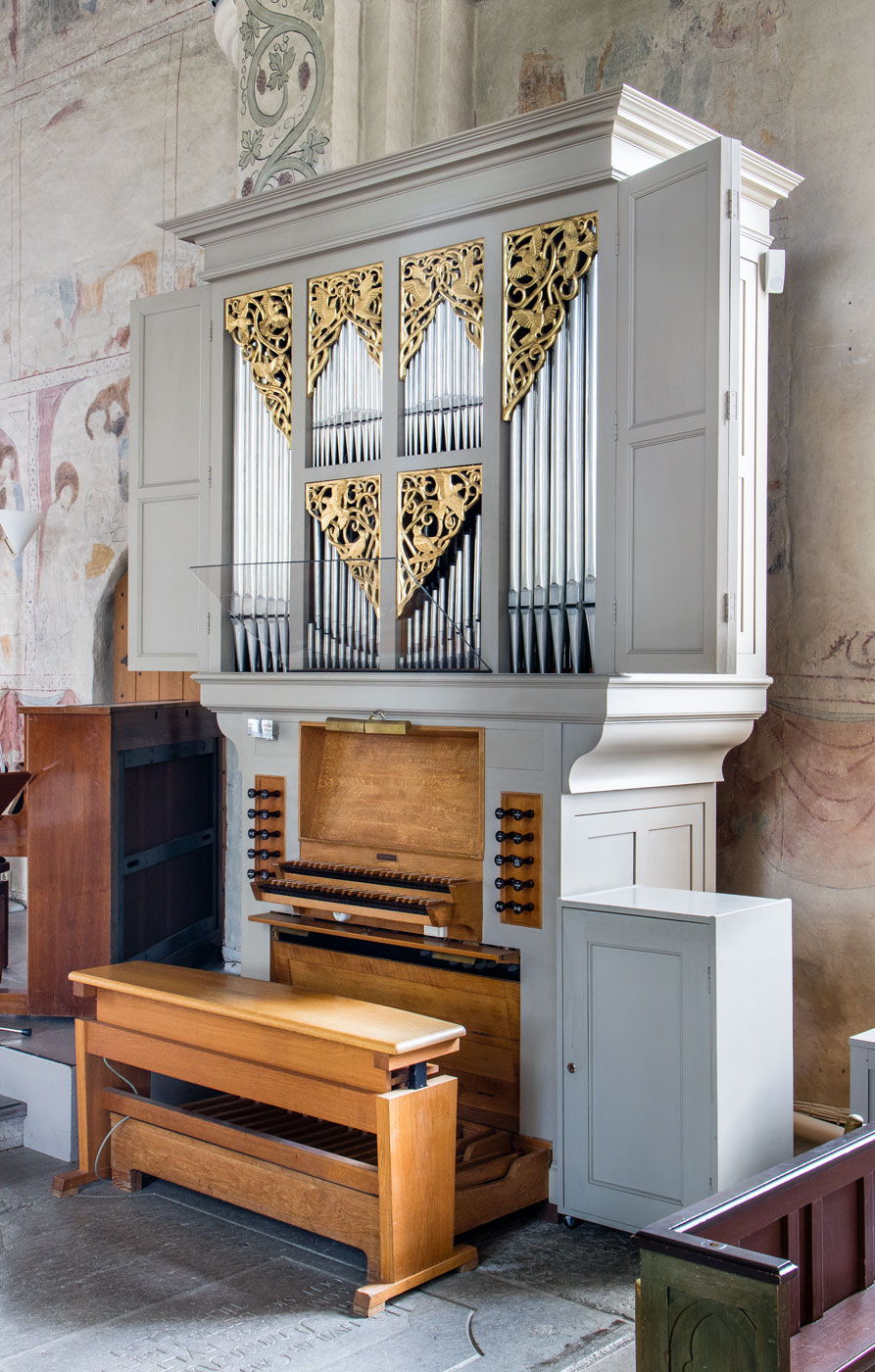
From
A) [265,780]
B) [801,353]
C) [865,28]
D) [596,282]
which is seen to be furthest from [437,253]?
[265,780]

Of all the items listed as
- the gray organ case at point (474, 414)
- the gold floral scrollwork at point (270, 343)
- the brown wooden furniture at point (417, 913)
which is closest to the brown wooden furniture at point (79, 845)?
the gray organ case at point (474, 414)

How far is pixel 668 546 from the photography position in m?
4.71

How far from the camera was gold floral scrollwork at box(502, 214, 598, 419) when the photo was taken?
500 centimetres

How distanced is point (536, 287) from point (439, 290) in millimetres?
497

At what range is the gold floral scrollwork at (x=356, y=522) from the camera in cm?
561

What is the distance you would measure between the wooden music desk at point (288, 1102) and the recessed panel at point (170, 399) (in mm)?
2539

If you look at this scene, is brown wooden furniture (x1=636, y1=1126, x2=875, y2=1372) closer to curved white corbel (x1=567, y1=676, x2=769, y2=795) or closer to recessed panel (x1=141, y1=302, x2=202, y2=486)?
curved white corbel (x1=567, y1=676, x2=769, y2=795)

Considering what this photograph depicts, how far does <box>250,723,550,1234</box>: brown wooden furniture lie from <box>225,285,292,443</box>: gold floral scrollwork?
1.55 meters

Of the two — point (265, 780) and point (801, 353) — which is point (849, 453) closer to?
point (801, 353)

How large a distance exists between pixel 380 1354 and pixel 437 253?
13.5ft

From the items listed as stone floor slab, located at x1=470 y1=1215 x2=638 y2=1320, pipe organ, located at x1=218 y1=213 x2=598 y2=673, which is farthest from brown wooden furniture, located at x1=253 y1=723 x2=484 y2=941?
stone floor slab, located at x1=470 y1=1215 x2=638 y2=1320

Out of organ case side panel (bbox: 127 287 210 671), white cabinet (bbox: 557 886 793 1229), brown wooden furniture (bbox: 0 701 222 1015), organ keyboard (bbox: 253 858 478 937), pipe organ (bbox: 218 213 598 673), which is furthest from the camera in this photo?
brown wooden furniture (bbox: 0 701 222 1015)

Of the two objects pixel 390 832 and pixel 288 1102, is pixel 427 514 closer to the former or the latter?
pixel 390 832

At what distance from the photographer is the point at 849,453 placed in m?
5.46
